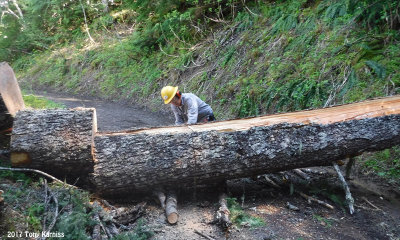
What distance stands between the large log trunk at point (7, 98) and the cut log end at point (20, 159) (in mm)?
732

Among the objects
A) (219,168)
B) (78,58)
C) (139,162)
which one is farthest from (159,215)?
(78,58)

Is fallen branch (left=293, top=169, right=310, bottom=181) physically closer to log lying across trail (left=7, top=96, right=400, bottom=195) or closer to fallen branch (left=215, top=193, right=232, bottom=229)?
log lying across trail (left=7, top=96, right=400, bottom=195)

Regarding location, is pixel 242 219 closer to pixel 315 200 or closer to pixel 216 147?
pixel 216 147

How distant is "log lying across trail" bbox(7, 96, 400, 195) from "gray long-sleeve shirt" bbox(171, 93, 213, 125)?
1.24 m

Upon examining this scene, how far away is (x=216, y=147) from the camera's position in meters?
4.25

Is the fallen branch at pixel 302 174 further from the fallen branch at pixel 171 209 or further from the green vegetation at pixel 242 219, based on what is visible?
the fallen branch at pixel 171 209

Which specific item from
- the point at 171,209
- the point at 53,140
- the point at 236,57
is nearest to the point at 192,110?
the point at 171,209

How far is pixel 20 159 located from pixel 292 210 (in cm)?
383

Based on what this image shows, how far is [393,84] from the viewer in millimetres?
5812

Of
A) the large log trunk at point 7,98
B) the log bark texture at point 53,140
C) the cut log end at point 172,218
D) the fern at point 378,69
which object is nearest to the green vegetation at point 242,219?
the cut log end at point 172,218

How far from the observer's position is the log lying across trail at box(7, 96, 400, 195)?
4166mm

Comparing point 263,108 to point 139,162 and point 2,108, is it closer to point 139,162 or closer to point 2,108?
Result: point 139,162

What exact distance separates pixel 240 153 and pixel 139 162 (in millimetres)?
1401

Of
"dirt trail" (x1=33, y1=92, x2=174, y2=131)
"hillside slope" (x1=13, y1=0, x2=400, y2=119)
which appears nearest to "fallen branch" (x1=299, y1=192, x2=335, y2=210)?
"hillside slope" (x1=13, y1=0, x2=400, y2=119)
